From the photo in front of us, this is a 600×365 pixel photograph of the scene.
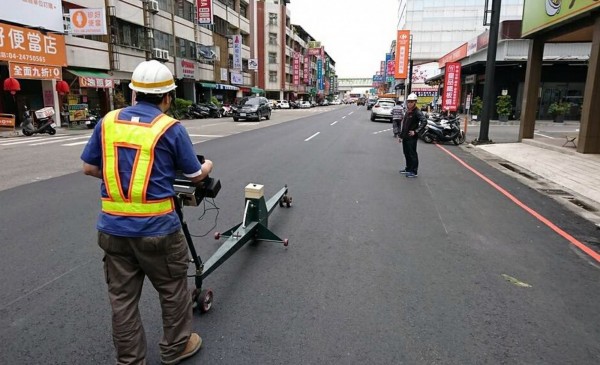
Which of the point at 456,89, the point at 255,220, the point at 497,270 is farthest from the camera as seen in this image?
the point at 456,89

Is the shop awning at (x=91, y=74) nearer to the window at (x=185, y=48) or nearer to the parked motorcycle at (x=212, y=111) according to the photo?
the parked motorcycle at (x=212, y=111)

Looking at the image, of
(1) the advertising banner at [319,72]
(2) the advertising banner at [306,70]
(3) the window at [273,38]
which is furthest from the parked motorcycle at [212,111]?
(1) the advertising banner at [319,72]

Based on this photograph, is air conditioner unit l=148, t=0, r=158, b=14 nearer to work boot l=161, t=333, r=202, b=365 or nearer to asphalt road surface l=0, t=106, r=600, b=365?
asphalt road surface l=0, t=106, r=600, b=365

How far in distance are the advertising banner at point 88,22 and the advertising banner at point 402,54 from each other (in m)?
35.6

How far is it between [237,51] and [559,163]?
45430 millimetres

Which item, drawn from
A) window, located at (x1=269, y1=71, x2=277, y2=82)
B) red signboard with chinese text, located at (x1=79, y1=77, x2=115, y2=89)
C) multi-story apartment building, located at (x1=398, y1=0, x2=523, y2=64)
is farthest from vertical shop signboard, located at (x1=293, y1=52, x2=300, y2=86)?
red signboard with chinese text, located at (x1=79, y1=77, x2=115, y2=89)

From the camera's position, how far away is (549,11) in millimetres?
14203

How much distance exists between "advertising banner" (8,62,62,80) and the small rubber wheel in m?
21.6

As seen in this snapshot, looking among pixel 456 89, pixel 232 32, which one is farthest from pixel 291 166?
pixel 232 32

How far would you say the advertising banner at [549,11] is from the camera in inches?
475

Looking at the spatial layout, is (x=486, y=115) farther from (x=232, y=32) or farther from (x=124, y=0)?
(x=232, y=32)

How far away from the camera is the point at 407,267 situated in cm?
446

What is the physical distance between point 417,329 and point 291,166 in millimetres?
7629

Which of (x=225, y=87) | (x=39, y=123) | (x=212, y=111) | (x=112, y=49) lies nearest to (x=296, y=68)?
(x=225, y=87)
